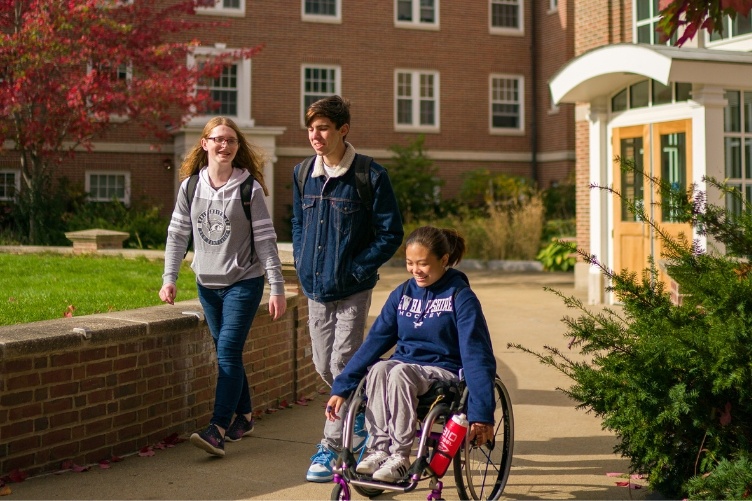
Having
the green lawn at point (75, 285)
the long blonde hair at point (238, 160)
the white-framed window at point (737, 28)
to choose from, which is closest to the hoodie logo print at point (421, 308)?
the long blonde hair at point (238, 160)

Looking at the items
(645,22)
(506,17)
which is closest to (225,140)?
(645,22)

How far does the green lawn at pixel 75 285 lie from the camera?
796 centimetres

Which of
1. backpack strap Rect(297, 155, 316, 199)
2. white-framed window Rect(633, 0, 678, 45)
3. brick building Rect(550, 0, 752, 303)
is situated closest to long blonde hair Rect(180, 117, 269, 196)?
backpack strap Rect(297, 155, 316, 199)

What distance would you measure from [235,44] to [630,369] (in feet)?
83.1

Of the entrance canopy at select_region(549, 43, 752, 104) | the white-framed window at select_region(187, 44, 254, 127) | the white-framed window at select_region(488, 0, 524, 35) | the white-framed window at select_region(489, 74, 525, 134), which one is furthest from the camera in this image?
the white-framed window at select_region(489, 74, 525, 134)

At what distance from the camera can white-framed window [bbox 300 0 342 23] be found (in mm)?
29516

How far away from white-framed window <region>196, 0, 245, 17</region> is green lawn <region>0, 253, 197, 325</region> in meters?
16.5

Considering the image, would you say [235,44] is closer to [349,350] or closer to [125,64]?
[125,64]

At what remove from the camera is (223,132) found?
6.07 m

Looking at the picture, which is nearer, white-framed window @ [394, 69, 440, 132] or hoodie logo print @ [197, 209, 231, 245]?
hoodie logo print @ [197, 209, 231, 245]

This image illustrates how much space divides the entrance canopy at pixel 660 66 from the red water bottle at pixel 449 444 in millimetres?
9096

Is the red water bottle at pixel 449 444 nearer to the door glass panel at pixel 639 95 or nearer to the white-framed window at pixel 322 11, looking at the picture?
the door glass panel at pixel 639 95

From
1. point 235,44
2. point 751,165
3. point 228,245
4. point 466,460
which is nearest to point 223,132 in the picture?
point 228,245

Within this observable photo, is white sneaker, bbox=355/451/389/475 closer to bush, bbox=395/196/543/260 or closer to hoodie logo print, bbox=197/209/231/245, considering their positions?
hoodie logo print, bbox=197/209/231/245
